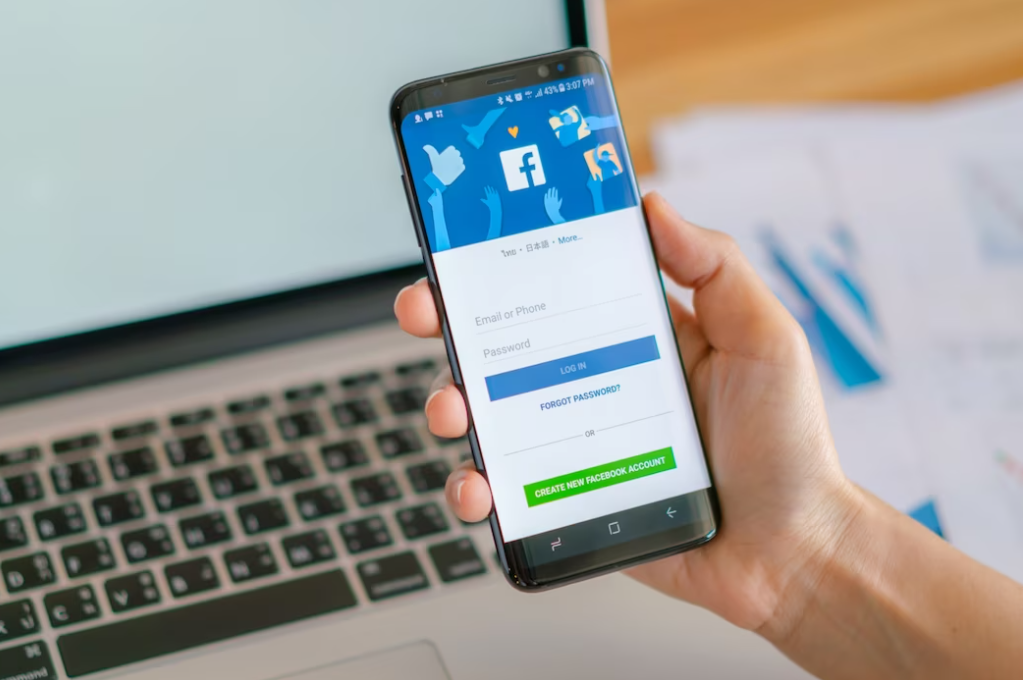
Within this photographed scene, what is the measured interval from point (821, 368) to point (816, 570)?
192 millimetres

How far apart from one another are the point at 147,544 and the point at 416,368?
0.57ft

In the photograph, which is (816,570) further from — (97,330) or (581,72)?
(97,330)

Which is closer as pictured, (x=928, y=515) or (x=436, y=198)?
(x=436, y=198)

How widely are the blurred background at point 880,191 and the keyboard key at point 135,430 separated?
13.3 inches

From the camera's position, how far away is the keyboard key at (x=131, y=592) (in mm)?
443

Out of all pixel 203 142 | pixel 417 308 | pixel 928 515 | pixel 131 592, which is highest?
pixel 203 142

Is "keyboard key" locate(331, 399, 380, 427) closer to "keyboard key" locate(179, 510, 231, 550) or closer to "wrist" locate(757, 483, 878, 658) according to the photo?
"keyboard key" locate(179, 510, 231, 550)

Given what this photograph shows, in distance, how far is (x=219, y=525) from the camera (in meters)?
0.47

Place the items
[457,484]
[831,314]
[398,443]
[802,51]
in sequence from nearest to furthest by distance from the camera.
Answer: [457,484] → [398,443] → [831,314] → [802,51]

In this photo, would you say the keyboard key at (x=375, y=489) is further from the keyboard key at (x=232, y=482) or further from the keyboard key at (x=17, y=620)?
the keyboard key at (x=17, y=620)

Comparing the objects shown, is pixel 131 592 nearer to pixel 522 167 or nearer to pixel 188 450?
pixel 188 450

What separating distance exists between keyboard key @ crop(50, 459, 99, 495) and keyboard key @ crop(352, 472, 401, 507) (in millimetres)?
136

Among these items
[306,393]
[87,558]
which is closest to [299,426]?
[306,393]

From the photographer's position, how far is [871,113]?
709mm
